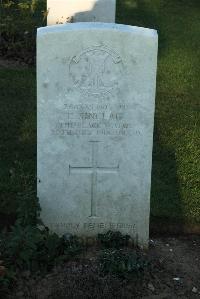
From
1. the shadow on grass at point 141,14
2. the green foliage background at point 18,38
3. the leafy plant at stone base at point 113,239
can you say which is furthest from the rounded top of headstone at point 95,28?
the shadow on grass at point 141,14

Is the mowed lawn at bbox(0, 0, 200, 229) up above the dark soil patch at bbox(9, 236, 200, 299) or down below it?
above

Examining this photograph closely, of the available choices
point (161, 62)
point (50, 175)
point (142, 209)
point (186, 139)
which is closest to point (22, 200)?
point (50, 175)

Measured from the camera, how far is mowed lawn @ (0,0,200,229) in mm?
5656

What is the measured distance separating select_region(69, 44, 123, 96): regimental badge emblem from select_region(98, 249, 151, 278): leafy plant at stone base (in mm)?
1140

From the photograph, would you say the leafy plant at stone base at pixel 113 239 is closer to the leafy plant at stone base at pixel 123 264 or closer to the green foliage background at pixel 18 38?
the leafy plant at stone base at pixel 123 264

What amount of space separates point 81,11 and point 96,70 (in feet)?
19.5

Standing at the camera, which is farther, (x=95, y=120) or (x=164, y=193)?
(x=164, y=193)

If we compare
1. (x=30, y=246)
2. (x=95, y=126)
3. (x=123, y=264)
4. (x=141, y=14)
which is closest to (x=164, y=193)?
(x=95, y=126)

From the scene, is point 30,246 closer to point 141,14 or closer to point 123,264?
point 123,264

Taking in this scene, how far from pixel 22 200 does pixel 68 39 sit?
3.92 feet

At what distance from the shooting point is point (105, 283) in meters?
4.27

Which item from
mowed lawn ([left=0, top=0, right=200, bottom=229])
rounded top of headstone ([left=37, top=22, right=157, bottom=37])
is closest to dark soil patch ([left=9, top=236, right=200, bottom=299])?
mowed lawn ([left=0, top=0, right=200, bottom=229])

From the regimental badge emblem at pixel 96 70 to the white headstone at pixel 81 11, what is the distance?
5.74m

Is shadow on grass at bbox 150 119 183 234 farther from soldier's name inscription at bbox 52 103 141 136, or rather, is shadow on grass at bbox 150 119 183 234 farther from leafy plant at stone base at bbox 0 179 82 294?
soldier's name inscription at bbox 52 103 141 136
